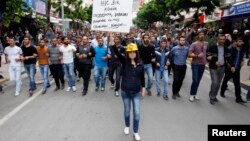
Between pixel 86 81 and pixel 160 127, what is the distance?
4.16 m

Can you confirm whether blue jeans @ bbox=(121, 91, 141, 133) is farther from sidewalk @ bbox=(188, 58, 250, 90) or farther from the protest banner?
sidewalk @ bbox=(188, 58, 250, 90)

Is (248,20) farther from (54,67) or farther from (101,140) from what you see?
(101,140)

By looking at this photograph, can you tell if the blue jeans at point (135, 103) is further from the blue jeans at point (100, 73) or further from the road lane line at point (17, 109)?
the blue jeans at point (100, 73)

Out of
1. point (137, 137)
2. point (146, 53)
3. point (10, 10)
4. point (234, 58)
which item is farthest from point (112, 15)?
point (10, 10)

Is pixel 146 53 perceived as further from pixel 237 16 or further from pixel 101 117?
pixel 237 16

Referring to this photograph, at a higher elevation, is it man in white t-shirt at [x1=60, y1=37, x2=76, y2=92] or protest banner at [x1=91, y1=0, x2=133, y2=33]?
protest banner at [x1=91, y1=0, x2=133, y2=33]

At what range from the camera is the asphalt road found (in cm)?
693

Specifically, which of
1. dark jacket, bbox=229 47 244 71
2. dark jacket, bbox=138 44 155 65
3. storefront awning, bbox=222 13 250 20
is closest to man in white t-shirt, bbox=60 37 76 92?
dark jacket, bbox=138 44 155 65

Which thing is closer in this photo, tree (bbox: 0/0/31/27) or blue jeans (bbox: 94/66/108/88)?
blue jeans (bbox: 94/66/108/88)

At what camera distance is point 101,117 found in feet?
27.0

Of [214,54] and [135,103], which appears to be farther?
[214,54]

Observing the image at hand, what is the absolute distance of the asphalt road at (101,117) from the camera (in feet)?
22.7

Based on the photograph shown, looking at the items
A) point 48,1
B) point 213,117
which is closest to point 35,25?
point 48,1

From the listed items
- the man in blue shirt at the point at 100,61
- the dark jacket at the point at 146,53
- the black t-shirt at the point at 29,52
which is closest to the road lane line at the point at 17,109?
the black t-shirt at the point at 29,52
